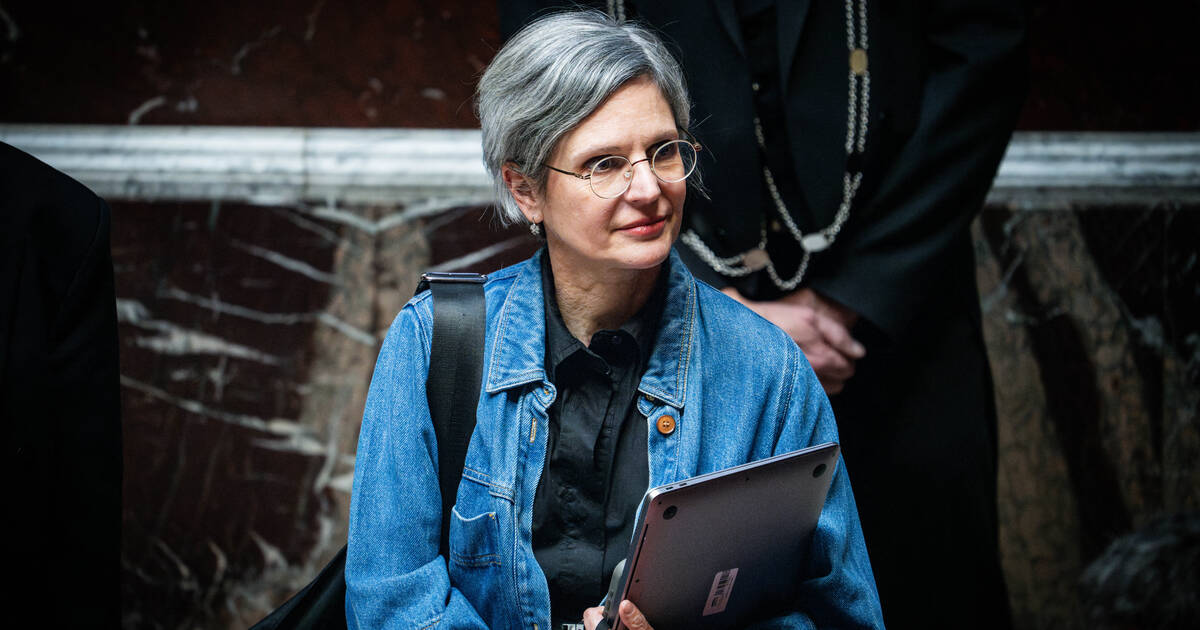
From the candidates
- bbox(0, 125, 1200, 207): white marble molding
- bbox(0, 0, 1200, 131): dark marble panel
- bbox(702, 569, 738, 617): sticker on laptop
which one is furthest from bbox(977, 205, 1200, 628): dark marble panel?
bbox(702, 569, 738, 617): sticker on laptop

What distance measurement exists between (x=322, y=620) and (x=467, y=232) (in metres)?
1.45

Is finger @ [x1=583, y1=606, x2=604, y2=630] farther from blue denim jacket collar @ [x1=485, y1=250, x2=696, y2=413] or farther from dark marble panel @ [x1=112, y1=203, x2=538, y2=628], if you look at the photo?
dark marble panel @ [x1=112, y1=203, x2=538, y2=628]

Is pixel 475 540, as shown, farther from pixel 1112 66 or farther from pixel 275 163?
pixel 1112 66

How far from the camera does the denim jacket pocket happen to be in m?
1.55

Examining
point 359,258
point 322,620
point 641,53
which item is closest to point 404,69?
point 359,258

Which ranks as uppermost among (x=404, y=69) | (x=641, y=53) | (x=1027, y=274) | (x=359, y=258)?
(x=404, y=69)

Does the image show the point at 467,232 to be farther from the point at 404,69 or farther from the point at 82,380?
the point at 82,380

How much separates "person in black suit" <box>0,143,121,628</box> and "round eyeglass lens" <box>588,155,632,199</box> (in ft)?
2.49

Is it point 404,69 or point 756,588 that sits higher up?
point 404,69

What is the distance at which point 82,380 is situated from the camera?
1.59 meters

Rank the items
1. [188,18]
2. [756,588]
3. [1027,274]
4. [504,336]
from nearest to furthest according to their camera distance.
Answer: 1. [756,588]
2. [504,336]
3. [188,18]
4. [1027,274]

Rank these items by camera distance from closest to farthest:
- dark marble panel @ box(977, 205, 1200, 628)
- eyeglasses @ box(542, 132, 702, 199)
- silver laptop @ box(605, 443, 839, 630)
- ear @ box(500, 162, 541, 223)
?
silver laptop @ box(605, 443, 839, 630), eyeglasses @ box(542, 132, 702, 199), ear @ box(500, 162, 541, 223), dark marble panel @ box(977, 205, 1200, 628)

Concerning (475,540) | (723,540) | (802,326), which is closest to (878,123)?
(802,326)

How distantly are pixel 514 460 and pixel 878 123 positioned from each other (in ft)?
3.18
